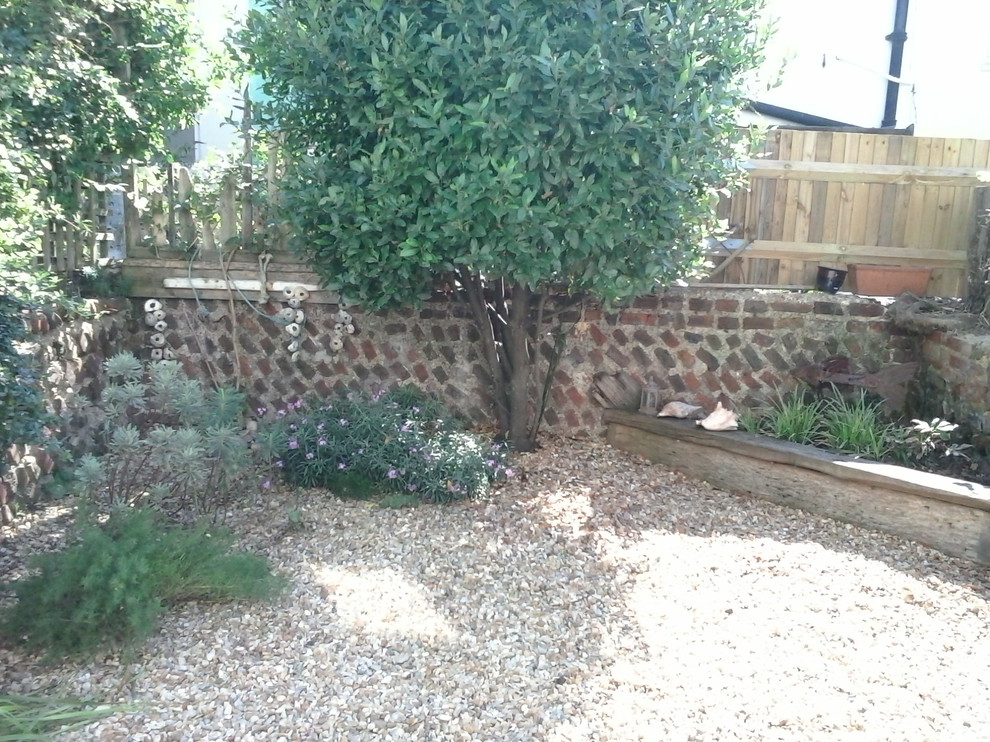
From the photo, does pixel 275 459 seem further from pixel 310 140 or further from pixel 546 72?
pixel 546 72

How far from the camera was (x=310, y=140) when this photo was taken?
4.96 m

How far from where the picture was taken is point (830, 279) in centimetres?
659

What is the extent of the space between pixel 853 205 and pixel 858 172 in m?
0.26

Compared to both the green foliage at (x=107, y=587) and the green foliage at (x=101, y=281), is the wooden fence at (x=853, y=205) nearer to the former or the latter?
the green foliage at (x=101, y=281)

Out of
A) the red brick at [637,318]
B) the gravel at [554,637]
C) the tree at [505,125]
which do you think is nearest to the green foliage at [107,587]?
the gravel at [554,637]

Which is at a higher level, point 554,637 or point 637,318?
point 637,318

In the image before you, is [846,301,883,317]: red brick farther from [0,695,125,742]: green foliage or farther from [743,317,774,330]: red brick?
[0,695,125,742]: green foliage

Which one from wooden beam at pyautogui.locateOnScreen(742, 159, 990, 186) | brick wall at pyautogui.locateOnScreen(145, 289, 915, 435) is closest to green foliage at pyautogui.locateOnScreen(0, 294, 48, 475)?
brick wall at pyautogui.locateOnScreen(145, 289, 915, 435)

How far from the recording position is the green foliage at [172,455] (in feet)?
12.6

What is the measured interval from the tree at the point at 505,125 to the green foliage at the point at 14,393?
70.3 inches

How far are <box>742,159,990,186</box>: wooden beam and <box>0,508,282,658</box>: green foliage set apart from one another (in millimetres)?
5346

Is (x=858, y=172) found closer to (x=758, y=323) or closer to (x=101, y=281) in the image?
(x=758, y=323)

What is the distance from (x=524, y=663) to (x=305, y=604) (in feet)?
3.00

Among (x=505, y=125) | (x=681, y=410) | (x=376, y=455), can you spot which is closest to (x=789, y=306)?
(x=681, y=410)
